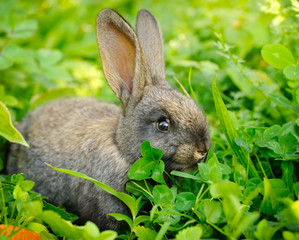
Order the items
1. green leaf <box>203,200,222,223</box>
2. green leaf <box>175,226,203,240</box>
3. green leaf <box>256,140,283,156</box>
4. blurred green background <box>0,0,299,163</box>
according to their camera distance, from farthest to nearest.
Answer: blurred green background <box>0,0,299,163</box>
green leaf <box>256,140,283,156</box>
green leaf <box>203,200,222,223</box>
green leaf <box>175,226,203,240</box>

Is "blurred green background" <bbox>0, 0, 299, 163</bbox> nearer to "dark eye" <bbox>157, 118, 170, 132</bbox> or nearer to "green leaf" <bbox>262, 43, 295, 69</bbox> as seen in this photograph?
"green leaf" <bbox>262, 43, 295, 69</bbox>

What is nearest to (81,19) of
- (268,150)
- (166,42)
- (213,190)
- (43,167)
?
(166,42)

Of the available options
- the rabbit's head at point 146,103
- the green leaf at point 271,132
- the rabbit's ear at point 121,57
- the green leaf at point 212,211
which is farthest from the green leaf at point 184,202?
the rabbit's ear at point 121,57

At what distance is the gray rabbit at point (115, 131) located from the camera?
3.01 m

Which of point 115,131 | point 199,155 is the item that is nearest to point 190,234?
point 199,155

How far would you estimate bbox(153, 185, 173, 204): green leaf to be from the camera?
2.58 metres

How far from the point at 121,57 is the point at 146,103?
565mm

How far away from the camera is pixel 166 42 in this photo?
20.3ft

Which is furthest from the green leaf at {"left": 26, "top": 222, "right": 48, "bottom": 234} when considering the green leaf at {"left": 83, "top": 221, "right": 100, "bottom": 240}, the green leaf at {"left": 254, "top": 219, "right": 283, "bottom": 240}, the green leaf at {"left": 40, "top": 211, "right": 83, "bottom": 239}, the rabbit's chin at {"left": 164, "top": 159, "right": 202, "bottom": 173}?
the green leaf at {"left": 254, "top": 219, "right": 283, "bottom": 240}

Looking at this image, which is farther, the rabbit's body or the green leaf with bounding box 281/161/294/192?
the rabbit's body

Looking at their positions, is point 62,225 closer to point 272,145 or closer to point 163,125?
point 163,125

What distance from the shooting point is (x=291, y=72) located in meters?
2.84

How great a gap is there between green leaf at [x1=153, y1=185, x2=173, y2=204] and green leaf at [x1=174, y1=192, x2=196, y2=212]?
0.06 m

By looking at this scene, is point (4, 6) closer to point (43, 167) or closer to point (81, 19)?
point (81, 19)
